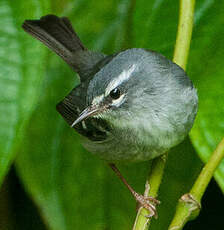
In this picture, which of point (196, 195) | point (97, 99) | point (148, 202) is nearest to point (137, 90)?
point (97, 99)

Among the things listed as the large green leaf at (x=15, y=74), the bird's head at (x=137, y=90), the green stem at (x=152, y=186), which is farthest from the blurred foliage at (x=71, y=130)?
the green stem at (x=152, y=186)

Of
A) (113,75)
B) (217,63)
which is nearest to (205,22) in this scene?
(217,63)

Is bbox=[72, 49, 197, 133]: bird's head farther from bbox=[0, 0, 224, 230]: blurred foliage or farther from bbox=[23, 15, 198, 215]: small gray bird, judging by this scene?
bbox=[0, 0, 224, 230]: blurred foliage

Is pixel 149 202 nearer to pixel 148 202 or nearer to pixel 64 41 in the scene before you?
pixel 148 202

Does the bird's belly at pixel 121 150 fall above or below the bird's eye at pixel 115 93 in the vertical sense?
below

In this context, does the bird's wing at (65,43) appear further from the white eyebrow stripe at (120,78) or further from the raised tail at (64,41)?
the white eyebrow stripe at (120,78)

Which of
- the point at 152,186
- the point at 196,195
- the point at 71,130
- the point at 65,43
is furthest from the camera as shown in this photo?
the point at 65,43
